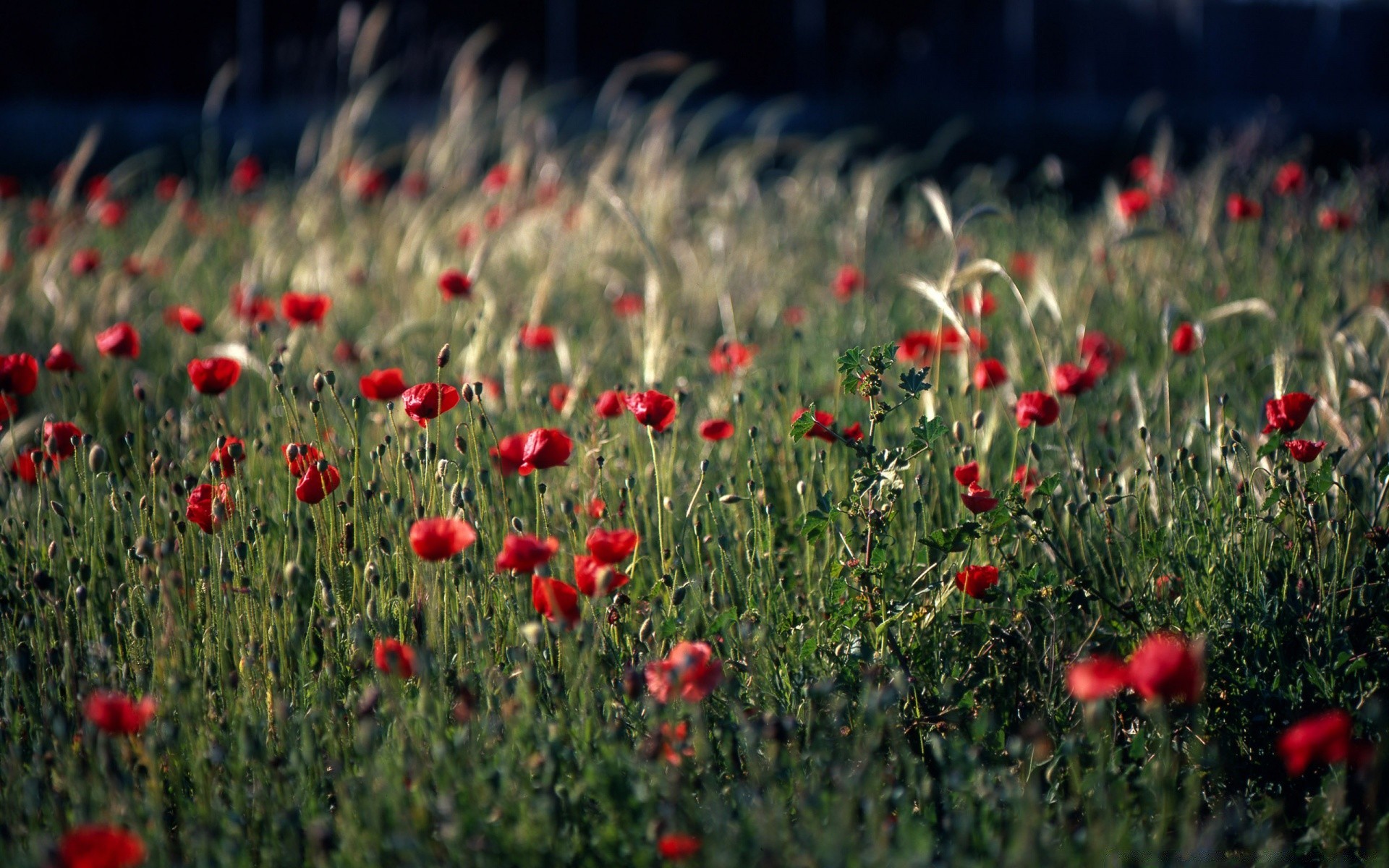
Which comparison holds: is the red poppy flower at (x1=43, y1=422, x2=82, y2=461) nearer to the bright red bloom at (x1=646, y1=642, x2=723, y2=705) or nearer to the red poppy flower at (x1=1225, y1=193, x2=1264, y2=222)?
the bright red bloom at (x1=646, y1=642, x2=723, y2=705)

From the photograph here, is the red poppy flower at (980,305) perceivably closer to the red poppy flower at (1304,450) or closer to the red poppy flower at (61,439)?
the red poppy flower at (1304,450)

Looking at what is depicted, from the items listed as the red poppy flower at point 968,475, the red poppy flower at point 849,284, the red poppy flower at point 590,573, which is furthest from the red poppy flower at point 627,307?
the red poppy flower at point 590,573

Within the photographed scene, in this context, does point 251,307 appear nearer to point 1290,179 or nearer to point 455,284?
point 455,284

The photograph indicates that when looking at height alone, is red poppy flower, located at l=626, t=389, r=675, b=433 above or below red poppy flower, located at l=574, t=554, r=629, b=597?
above

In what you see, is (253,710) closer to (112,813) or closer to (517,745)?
(112,813)

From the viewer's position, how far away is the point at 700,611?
1.95 metres

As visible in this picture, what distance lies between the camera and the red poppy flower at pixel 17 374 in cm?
209

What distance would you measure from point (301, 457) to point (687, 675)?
84cm

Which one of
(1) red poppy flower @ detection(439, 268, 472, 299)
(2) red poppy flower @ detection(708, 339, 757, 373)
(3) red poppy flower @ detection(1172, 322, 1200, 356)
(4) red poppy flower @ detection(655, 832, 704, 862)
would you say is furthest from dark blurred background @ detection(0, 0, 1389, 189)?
(4) red poppy flower @ detection(655, 832, 704, 862)

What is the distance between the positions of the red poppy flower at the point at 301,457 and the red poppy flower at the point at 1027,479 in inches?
47.6

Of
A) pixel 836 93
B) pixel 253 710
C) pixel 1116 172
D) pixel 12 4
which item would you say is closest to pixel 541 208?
pixel 253 710

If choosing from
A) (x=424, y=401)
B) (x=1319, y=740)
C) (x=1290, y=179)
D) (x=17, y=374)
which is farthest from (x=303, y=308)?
(x=1290, y=179)

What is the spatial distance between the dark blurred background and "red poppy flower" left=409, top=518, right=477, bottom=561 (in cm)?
859

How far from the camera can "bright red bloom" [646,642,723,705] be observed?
144cm
